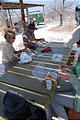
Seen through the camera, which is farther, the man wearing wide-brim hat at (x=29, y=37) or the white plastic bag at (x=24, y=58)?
the man wearing wide-brim hat at (x=29, y=37)

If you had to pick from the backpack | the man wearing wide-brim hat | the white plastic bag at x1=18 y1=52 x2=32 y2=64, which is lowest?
the backpack

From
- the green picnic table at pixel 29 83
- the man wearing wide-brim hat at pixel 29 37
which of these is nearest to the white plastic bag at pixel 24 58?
the green picnic table at pixel 29 83

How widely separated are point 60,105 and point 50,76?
1.64 ft

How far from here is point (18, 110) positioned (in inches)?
38.3

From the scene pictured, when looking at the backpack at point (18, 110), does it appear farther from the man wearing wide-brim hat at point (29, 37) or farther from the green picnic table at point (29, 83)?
the man wearing wide-brim hat at point (29, 37)

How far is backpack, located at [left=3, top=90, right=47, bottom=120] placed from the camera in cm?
97

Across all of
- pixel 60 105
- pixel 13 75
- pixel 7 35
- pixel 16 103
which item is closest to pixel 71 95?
pixel 60 105

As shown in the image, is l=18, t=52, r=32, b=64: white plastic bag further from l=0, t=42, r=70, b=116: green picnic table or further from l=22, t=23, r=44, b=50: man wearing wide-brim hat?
l=22, t=23, r=44, b=50: man wearing wide-brim hat

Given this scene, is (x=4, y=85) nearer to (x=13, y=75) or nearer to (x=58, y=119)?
(x=13, y=75)

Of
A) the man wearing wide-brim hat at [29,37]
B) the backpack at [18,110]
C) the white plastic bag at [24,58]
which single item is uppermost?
the man wearing wide-brim hat at [29,37]

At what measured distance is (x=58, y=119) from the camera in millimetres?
1502

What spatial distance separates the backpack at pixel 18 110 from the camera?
38.2 inches

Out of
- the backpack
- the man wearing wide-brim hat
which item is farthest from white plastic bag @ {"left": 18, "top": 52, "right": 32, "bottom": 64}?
the backpack

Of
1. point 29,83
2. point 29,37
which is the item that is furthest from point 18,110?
point 29,37
